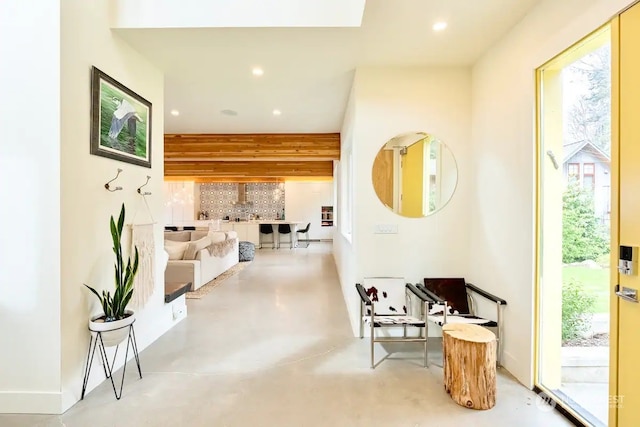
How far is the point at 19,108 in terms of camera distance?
6.86ft

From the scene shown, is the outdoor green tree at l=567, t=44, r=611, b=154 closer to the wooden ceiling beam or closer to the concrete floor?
the concrete floor

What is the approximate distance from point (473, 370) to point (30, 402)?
9.56 feet

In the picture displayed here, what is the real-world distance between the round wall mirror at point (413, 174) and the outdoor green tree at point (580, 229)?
47.5 inches

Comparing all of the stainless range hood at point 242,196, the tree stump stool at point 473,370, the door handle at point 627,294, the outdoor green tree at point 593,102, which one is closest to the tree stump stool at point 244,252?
the stainless range hood at point 242,196

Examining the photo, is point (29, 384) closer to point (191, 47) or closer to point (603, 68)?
point (191, 47)

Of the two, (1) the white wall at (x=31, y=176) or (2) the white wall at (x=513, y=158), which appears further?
(2) the white wall at (x=513, y=158)

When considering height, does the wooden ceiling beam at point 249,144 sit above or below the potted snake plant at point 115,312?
above

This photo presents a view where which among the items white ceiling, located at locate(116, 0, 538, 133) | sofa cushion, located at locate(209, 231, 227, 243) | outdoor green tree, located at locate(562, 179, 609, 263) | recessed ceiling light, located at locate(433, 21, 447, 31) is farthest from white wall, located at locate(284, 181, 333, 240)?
outdoor green tree, located at locate(562, 179, 609, 263)

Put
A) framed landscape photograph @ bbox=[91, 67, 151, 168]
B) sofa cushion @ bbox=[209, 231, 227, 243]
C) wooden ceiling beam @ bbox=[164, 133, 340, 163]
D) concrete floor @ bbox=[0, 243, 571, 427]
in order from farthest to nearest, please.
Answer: wooden ceiling beam @ bbox=[164, 133, 340, 163]
sofa cushion @ bbox=[209, 231, 227, 243]
framed landscape photograph @ bbox=[91, 67, 151, 168]
concrete floor @ bbox=[0, 243, 571, 427]

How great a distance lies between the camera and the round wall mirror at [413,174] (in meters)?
3.37

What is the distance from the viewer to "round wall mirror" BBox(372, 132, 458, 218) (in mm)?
3373

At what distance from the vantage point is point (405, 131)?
133 inches

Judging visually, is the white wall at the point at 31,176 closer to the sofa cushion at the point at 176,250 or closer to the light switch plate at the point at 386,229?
the light switch plate at the point at 386,229

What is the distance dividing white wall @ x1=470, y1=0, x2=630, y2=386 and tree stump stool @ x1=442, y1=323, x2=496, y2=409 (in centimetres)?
47
